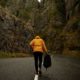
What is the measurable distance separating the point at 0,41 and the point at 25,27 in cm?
1370

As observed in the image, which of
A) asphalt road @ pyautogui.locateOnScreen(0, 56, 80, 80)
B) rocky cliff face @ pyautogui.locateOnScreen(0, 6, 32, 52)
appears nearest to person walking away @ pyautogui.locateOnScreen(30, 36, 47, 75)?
asphalt road @ pyautogui.locateOnScreen(0, 56, 80, 80)

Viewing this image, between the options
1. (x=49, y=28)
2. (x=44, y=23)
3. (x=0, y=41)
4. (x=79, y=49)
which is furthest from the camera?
(x=44, y=23)

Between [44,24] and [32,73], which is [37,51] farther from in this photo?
[44,24]

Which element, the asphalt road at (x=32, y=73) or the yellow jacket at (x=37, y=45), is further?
the yellow jacket at (x=37, y=45)

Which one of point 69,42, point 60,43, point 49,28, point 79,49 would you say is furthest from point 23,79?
point 49,28

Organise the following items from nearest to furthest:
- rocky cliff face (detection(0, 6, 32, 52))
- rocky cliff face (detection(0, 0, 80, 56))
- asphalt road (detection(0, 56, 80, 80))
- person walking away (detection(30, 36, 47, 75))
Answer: asphalt road (detection(0, 56, 80, 80)) → person walking away (detection(30, 36, 47, 75)) → rocky cliff face (detection(0, 6, 32, 52)) → rocky cliff face (detection(0, 0, 80, 56))

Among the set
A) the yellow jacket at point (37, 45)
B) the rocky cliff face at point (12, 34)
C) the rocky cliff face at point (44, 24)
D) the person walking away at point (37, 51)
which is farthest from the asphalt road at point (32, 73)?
the rocky cliff face at point (12, 34)

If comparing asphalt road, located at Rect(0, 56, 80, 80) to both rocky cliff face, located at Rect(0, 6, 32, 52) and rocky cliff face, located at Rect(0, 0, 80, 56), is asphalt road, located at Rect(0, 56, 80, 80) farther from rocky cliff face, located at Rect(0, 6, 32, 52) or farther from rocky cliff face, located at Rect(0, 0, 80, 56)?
rocky cliff face, located at Rect(0, 6, 32, 52)

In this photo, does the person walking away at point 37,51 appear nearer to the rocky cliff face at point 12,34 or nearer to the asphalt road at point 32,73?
the asphalt road at point 32,73

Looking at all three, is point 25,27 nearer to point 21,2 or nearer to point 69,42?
point 69,42

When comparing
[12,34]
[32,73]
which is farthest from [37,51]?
[12,34]

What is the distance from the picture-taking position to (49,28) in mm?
81250

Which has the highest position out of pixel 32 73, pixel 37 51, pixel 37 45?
pixel 37 45

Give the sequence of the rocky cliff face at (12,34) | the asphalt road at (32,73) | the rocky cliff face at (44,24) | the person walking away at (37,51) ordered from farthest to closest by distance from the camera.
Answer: the rocky cliff face at (44,24) → the rocky cliff face at (12,34) → the person walking away at (37,51) → the asphalt road at (32,73)
